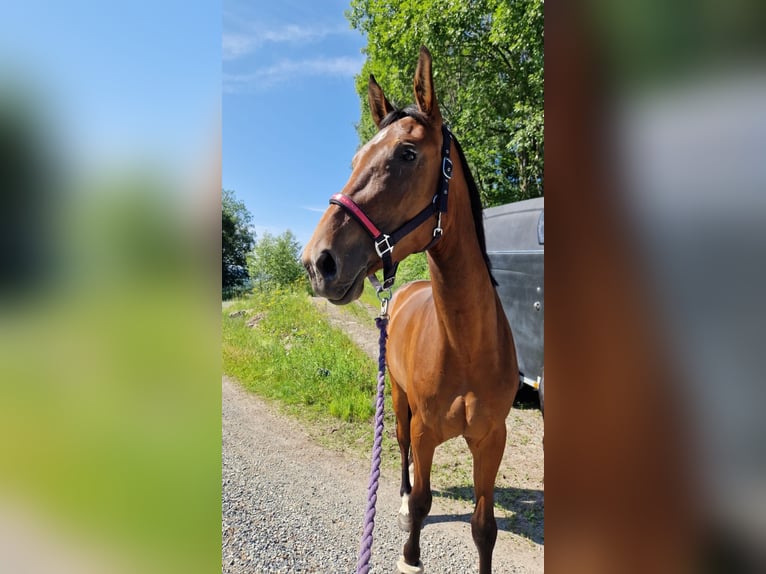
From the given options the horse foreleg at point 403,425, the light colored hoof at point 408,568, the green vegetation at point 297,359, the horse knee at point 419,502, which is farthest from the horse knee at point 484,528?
the green vegetation at point 297,359

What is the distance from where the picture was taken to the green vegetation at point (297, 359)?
6223 millimetres

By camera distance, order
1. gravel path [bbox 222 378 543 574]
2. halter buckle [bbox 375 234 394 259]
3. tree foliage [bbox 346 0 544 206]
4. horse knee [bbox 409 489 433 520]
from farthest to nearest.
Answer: tree foliage [bbox 346 0 544 206]
gravel path [bbox 222 378 543 574]
horse knee [bbox 409 489 433 520]
halter buckle [bbox 375 234 394 259]

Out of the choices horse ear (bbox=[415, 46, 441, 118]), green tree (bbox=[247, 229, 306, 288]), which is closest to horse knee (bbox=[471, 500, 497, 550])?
horse ear (bbox=[415, 46, 441, 118])

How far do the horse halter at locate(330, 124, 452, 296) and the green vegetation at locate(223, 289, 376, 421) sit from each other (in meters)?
4.25

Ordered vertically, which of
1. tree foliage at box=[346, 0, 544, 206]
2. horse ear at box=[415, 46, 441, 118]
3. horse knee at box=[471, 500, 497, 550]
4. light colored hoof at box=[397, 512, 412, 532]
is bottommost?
light colored hoof at box=[397, 512, 412, 532]

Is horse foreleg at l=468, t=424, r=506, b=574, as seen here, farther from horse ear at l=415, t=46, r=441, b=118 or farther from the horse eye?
horse ear at l=415, t=46, r=441, b=118

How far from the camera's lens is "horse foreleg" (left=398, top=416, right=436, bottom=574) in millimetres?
2365

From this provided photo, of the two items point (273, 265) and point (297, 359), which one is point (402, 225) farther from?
point (273, 265)
